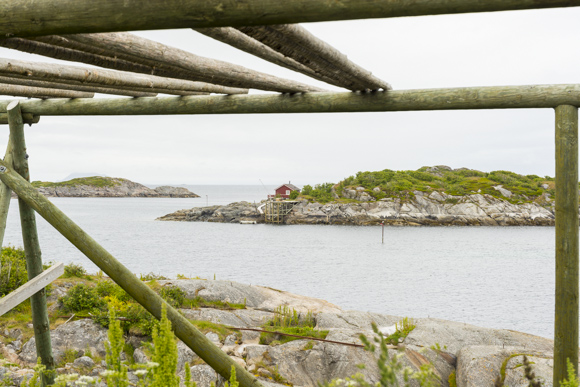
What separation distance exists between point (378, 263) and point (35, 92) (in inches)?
1354

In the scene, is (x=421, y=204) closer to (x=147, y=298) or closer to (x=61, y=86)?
(x=61, y=86)

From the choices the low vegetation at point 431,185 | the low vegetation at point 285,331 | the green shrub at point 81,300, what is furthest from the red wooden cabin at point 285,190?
the green shrub at point 81,300

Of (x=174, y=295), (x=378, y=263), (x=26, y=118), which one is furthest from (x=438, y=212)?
(x=26, y=118)

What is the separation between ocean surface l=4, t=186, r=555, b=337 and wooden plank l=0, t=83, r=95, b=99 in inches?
778

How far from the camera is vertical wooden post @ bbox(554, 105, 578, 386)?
3.90 meters

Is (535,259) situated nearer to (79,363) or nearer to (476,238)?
(476,238)

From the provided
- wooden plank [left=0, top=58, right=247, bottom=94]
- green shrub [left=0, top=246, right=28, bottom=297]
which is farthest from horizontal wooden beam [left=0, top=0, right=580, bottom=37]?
green shrub [left=0, top=246, right=28, bottom=297]

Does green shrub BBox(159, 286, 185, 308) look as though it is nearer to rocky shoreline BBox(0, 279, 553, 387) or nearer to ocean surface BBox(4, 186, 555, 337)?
A: rocky shoreline BBox(0, 279, 553, 387)

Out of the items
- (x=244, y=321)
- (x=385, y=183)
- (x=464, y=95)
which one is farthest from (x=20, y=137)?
(x=385, y=183)

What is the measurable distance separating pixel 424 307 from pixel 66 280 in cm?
1866

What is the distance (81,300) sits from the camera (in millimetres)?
8938

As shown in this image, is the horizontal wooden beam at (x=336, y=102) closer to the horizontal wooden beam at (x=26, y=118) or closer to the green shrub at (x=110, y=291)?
the horizontal wooden beam at (x=26, y=118)

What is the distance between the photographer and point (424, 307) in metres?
23.4

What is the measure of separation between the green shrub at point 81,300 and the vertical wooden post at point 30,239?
4143 mm
